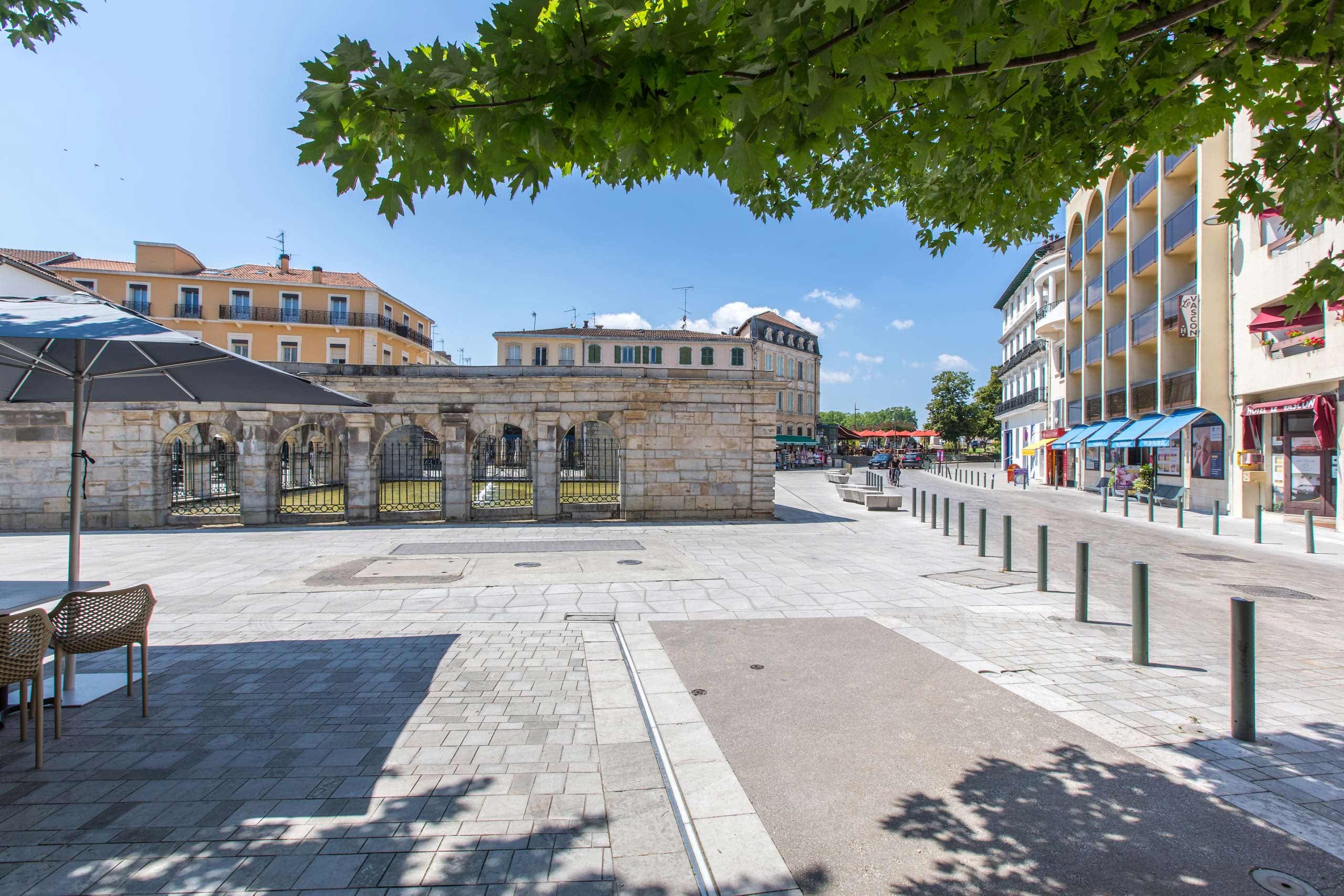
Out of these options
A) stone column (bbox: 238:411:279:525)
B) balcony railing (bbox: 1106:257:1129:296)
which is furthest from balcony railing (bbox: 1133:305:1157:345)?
stone column (bbox: 238:411:279:525)

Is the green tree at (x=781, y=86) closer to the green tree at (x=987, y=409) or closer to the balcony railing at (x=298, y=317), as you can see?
the balcony railing at (x=298, y=317)

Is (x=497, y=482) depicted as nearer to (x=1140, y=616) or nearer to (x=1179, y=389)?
(x=1140, y=616)

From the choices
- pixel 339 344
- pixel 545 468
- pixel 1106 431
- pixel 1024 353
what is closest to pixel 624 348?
pixel 339 344

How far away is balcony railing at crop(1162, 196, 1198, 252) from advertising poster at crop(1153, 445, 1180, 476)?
6.86m

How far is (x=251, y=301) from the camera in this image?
4403 cm

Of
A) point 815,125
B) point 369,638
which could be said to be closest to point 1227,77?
point 815,125

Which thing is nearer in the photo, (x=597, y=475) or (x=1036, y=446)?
(x=597, y=475)

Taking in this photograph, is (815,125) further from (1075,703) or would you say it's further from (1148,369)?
(1148,369)

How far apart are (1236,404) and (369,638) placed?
77.7 feet

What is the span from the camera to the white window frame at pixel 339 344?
44875 millimetres

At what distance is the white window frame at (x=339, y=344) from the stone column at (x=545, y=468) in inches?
1360

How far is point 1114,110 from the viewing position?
15.8ft

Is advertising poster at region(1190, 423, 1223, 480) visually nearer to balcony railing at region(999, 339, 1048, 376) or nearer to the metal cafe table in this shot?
balcony railing at region(999, 339, 1048, 376)

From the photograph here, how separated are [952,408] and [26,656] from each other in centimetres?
8120
